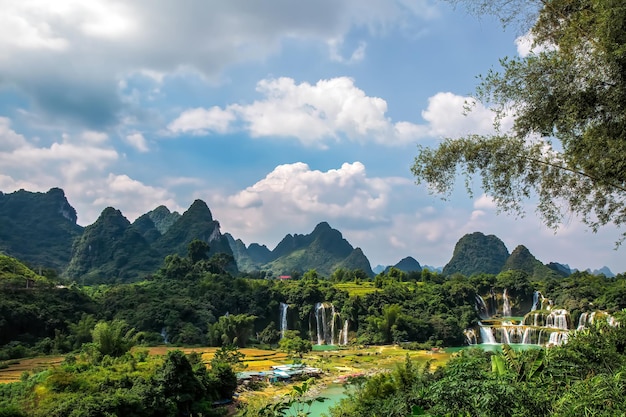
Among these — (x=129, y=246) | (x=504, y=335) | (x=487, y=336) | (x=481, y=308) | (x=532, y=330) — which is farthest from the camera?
(x=129, y=246)

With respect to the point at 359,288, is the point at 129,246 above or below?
above

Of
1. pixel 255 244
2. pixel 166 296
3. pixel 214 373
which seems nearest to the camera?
pixel 214 373

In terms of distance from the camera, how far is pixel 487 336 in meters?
31.0

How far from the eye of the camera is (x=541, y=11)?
6.40m

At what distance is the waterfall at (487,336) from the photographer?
30.6 metres

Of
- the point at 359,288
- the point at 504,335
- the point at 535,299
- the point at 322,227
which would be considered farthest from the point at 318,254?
the point at 504,335

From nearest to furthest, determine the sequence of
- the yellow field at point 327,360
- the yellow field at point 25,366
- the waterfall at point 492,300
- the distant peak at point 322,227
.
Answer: the yellow field at point 25,366
the yellow field at point 327,360
the waterfall at point 492,300
the distant peak at point 322,227

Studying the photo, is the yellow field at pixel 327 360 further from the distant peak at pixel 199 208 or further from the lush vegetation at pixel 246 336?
the distant peak at pixel 199 208

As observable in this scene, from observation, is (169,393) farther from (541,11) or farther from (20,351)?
(20,351)

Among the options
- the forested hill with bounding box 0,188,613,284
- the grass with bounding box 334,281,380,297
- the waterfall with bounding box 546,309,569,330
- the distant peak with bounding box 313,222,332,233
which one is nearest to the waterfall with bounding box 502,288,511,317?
the waterfall with bounding box 546,309,569,330

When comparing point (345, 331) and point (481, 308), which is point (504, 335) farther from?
point (345, 331)

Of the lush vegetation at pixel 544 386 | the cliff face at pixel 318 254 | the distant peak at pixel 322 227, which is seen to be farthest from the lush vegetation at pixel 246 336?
the distant peak at pixel 322 227

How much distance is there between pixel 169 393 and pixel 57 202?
262 feet

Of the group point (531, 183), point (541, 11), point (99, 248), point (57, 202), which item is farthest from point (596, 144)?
point (57, 202)
